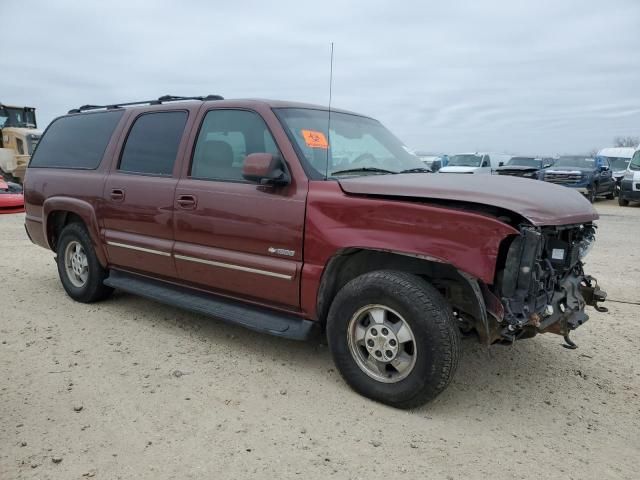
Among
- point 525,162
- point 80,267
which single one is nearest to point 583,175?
point 525,162

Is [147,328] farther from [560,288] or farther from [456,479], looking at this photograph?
[560,288]

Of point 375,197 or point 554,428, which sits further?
point 375,197

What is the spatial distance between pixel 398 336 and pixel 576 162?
19887mm

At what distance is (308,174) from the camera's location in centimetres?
347

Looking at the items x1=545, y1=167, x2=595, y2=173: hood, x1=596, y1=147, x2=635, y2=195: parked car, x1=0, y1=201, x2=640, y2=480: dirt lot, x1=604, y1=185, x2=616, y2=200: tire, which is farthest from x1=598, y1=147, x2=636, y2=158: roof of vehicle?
x1=0, y1=201, x2=640, y2=480: dirt lot

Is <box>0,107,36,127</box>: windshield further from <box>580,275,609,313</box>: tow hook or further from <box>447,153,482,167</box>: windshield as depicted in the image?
<box>580,275,609,313</box>: tow hook

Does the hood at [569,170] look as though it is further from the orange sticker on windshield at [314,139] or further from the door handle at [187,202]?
the door handle at [187,202]

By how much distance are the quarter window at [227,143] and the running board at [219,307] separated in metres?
0.97

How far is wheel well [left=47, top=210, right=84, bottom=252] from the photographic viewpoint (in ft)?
17.6

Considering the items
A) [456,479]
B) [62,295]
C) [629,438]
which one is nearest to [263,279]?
[456,479]

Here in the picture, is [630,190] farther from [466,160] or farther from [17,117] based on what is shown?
[17,117]

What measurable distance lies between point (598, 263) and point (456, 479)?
5.76m

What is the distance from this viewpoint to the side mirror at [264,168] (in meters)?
3.29

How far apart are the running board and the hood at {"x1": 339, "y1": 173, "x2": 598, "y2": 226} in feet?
3.33
